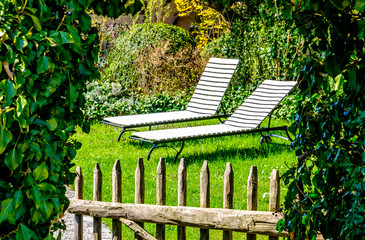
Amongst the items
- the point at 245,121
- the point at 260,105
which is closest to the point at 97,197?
the point at 245,121

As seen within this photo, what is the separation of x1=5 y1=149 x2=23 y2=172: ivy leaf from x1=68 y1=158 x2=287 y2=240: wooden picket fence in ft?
5.85

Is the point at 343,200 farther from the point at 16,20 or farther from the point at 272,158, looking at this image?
the point at 272,158

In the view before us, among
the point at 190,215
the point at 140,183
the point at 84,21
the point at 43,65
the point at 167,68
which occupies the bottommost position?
the point at 190,215

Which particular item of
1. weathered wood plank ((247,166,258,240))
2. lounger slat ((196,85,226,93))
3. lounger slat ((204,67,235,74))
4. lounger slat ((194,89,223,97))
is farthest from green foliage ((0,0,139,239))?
lounger slat ((204,67,235,74))

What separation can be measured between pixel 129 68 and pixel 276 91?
425 centimetres

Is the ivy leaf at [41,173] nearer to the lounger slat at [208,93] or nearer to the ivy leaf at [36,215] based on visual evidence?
the ivy leaf at [36,215]

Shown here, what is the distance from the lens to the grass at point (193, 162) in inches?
233

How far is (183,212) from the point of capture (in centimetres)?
391

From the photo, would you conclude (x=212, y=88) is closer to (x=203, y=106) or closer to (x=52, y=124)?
(x=203, y=106)

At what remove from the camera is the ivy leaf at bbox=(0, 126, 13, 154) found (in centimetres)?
209

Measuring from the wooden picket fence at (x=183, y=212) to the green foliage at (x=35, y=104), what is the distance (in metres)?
1.55

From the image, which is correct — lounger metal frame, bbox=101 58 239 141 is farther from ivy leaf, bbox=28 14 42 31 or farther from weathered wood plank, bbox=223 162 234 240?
ivy leaf, bbox=28 14 42 31

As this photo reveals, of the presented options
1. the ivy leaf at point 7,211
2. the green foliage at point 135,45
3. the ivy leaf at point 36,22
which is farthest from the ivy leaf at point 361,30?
the green foliage at point 135,45

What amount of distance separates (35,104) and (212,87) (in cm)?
744
